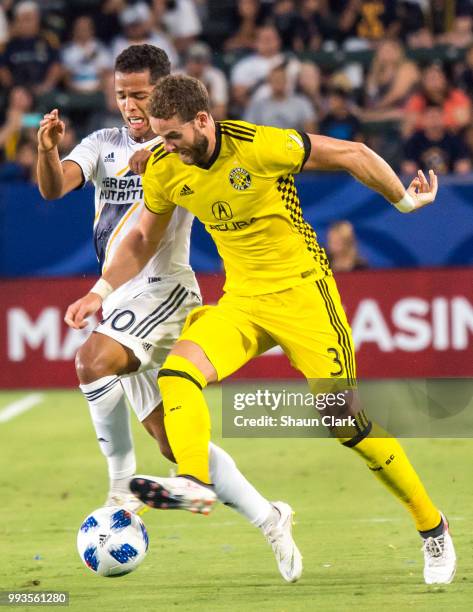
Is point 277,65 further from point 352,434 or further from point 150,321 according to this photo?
point 352,434

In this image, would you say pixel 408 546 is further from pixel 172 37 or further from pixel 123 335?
pixel 172 37

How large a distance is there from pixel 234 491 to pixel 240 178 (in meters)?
1.41

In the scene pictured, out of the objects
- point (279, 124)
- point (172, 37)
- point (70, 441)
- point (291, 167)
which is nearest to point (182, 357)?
point (291, 167)

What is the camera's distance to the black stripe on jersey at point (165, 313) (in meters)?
6.14

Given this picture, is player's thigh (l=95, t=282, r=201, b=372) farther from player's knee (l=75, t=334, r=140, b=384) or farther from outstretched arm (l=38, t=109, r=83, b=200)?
outstretched arm (l=38, t=109, r=83, b=200)

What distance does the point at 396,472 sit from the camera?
5.67m

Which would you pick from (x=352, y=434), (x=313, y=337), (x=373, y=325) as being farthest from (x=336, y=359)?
(x=373, y=325)

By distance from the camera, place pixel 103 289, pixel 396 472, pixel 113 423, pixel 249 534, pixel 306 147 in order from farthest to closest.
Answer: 1. pixel 249 534
2. pixel 113 423
3. pixel 103 289
4. pixel 396 472
5. pixel 306 147

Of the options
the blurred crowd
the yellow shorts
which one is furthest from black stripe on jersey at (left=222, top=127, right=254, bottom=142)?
the blurred crowd

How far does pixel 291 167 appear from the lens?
18.4ft

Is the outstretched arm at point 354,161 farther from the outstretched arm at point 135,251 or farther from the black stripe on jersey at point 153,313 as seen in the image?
the black stripe on jersey at point 153,313

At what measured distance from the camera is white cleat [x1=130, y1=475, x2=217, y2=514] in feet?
15.4

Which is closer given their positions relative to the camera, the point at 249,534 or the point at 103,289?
the point at 103,289

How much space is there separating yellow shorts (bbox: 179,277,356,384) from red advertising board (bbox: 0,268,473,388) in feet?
18.4
